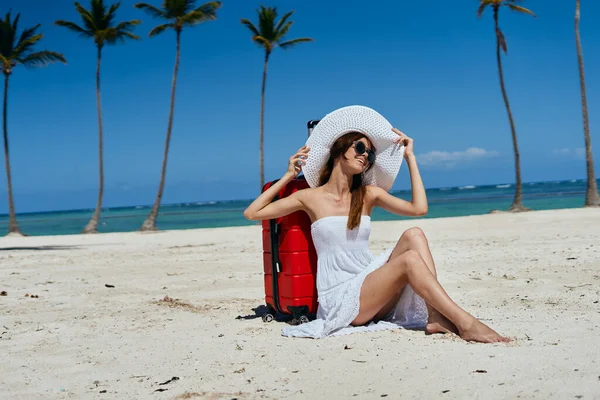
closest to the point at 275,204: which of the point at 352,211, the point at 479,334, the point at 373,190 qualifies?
the point at 352,211

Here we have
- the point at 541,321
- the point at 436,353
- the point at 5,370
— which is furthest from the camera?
the point at 541,321

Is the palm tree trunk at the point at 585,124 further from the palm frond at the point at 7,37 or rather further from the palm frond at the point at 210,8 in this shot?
the palm frond at the point at 7,37

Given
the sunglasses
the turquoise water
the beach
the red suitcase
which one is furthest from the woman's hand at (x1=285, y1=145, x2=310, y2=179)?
the turquoise water

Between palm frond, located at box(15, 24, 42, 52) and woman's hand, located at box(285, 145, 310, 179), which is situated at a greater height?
palm frond, located at box(15, 24, 42, 52)

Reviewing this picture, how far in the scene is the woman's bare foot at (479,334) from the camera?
393 cm

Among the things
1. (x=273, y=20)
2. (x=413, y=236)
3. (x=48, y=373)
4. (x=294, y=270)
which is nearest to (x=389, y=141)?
(x=413, y=236)

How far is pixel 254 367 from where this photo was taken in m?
3.78

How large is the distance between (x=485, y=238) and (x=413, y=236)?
30.4ft

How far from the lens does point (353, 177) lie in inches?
188

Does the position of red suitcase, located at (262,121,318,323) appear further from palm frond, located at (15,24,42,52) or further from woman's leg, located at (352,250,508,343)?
palm frond, located at (15,24,42,52)

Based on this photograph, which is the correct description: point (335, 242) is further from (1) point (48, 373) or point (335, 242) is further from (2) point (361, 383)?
(1) point (48, 373)

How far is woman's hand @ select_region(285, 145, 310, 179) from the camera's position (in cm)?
477

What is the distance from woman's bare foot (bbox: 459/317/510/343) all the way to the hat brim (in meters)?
1.33

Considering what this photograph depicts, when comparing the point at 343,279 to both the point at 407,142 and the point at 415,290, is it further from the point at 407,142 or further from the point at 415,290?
the point at 407,142
